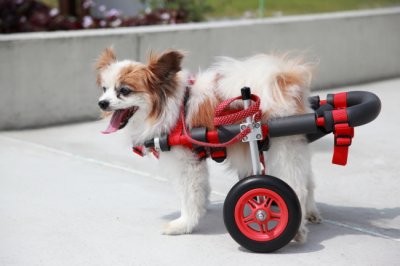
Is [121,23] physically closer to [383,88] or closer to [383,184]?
[383,88]

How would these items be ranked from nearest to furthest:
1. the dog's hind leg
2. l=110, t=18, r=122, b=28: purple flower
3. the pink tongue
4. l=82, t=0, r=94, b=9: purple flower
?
the pink tongue
the dog's hind leg
l=110, t=18, r=122, b=28: purple flower
l=82, t=0, r=94, b=9: purple flower

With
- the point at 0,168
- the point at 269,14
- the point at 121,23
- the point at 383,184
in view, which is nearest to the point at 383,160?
the point at 383,184

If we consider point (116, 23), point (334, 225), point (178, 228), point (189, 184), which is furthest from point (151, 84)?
point (116, 23)

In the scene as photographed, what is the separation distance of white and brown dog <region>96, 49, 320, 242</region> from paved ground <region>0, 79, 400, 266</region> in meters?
0.27

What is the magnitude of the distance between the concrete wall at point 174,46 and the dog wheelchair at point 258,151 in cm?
245

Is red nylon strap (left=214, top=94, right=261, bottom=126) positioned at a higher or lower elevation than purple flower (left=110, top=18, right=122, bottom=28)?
higher

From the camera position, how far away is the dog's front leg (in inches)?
183

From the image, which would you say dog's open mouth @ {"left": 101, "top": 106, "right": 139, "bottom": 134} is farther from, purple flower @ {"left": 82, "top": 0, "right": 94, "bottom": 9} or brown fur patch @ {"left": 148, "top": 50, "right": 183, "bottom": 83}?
purple flower @ {"left": 82, "top": 0, "right": 94, "bottom": 9}

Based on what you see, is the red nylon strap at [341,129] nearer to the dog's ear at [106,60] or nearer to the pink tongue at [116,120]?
the pink tongue at [116,120]

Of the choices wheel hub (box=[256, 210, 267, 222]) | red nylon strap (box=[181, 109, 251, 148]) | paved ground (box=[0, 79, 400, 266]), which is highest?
red nylon strap (box=[181, 109, 251, 148])

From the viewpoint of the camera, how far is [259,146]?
4.50m

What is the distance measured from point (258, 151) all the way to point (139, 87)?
2.73 feet

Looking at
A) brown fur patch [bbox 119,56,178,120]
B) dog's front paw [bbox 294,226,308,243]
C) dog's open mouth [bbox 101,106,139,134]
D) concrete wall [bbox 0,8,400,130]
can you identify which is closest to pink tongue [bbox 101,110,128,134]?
dog's open mouth [bbox 101,106,139,134]

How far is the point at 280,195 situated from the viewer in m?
4.23
